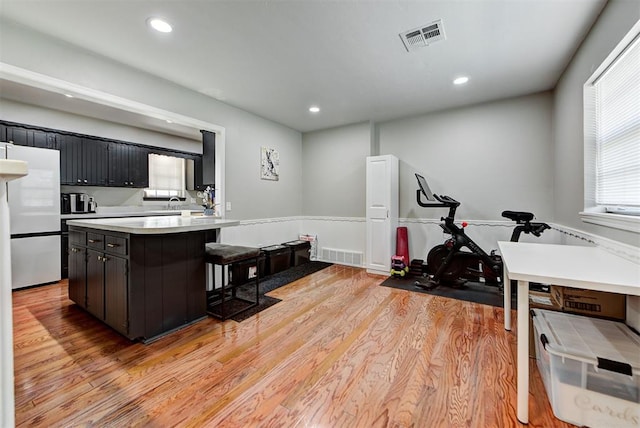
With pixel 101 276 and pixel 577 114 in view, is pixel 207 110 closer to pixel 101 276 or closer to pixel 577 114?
pixel 101 276

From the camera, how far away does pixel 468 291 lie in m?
3.43

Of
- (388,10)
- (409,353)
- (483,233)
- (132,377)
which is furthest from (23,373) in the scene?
(483,233)

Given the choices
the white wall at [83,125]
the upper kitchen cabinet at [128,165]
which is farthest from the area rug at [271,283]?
the white wall at [83,125]

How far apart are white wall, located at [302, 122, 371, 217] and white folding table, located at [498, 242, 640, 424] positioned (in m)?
3.23

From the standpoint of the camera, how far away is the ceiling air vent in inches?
89.5

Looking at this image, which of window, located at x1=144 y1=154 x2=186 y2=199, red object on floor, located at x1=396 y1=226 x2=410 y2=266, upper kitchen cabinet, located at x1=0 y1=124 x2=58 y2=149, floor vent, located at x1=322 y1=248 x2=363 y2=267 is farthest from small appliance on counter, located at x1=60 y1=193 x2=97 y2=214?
red object on floor, located at x1=396 y1=226 x2=410 y2=266

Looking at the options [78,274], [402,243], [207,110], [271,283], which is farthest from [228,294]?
[402,243]

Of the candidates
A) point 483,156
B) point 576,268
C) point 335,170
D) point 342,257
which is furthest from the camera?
point 335,170

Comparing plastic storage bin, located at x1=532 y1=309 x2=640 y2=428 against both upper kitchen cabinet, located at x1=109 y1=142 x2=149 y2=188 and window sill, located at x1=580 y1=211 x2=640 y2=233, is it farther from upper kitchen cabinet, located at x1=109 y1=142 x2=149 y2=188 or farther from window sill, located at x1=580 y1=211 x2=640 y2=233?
upper kitchen cabinet, located at x1=109 y1=142 x2=149 y2=188

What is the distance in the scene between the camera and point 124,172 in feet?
16.4

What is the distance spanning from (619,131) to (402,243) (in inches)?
107

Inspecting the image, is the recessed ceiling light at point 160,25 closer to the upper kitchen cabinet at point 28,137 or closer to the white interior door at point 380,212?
the white interior door at point 380,212

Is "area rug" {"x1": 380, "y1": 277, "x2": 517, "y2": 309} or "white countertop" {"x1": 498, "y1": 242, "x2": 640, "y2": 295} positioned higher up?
"white countertop" {"x1": 498, "y1": 242, "x2": 640, "y2": 295}

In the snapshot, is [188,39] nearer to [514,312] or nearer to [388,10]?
[388,10]
